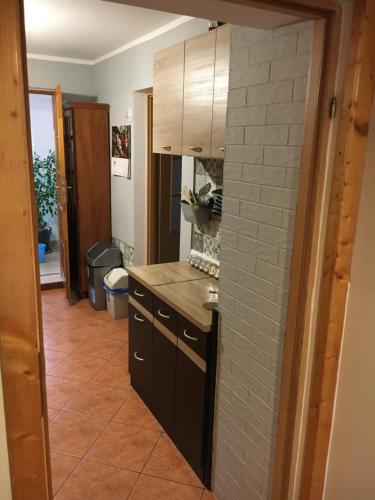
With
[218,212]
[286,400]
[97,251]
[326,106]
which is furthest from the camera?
[97,251]

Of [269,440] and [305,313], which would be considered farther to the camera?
[269,440]

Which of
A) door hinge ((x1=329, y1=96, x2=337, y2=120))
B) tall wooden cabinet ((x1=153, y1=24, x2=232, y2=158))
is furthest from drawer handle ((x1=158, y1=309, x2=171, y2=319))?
door hinge ((x1=329, y1=96, x2=337, y2=120))

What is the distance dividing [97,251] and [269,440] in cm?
316

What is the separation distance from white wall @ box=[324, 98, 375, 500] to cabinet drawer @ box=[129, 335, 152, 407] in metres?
1.44

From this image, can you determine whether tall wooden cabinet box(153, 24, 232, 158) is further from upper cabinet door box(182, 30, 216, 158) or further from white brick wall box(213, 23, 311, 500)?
white brick wall box(213, 23, 311, 500)

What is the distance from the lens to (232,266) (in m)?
1.90

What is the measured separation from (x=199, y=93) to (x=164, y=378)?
164 cm

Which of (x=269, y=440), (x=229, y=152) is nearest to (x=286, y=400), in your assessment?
(x=269, y=440)

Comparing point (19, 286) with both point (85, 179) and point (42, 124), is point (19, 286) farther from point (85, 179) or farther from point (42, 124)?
point (42, 124)

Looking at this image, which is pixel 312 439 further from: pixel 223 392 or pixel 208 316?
pixel 208 316

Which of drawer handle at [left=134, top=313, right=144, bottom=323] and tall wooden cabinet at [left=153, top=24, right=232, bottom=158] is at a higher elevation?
tall wooden cabinet at [left=153, top=24, right=232, bottom=158]

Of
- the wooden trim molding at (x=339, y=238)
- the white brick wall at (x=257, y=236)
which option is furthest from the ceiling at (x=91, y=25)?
the wooden trim molding at (x=339, y=238)

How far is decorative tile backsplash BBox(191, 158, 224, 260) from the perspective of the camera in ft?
9.16

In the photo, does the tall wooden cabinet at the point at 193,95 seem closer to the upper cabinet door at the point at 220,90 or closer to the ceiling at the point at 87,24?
the upper cabinet door at the point at 220,90
